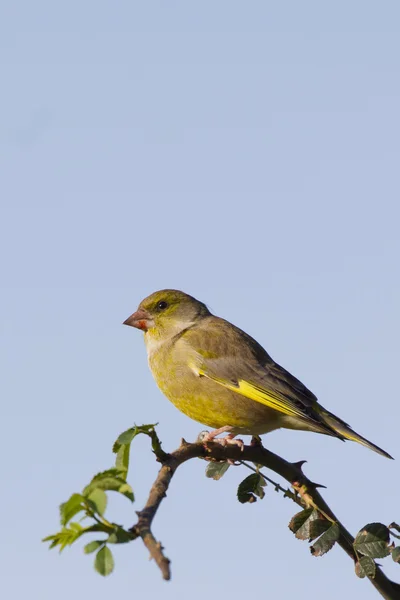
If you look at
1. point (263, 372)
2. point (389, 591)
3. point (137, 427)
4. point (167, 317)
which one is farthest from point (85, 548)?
point (167, 317)

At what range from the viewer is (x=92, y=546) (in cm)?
218

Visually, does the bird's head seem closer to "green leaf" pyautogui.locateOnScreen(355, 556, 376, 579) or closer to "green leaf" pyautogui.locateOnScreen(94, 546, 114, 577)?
"green leaf" pyautogui.locateOnScreen(355, 556, 376, 579)

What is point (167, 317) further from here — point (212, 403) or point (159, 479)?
point (159, 479)

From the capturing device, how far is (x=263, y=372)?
288 inches

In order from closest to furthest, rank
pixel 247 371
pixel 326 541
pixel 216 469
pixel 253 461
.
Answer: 1. pixel 326 541
2. pixel 253 461
3. pixel 216 469
4. pixel 247 371

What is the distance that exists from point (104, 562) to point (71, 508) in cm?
22

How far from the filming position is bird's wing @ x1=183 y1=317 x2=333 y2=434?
6801mm

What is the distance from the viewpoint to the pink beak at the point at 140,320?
26.4 feet

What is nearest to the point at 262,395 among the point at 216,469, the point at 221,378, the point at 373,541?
the point at 221,378

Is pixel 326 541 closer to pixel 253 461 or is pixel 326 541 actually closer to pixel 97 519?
pixel 253 461

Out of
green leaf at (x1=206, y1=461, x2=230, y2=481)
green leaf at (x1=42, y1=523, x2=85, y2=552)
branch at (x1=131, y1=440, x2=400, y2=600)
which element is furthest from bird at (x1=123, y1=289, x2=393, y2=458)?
green leaf at (x1=42, y1=523, x2=85, y2=552)

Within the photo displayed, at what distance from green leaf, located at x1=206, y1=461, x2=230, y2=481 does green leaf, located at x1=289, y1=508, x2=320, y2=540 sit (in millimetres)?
623

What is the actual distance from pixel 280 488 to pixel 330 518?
13.5 inches

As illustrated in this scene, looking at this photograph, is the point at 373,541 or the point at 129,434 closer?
the point at 129,434
